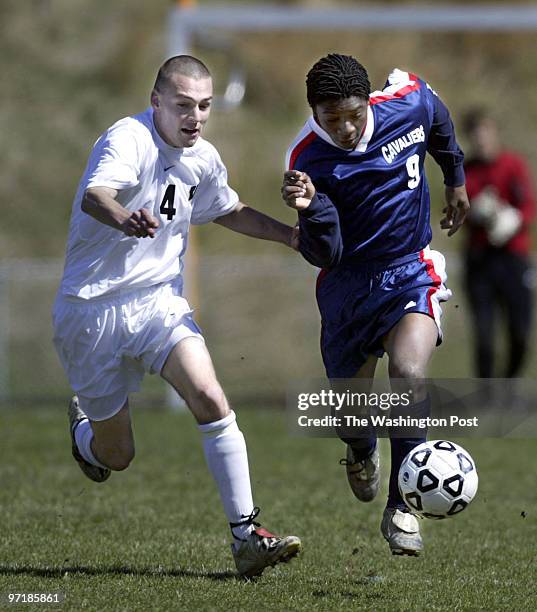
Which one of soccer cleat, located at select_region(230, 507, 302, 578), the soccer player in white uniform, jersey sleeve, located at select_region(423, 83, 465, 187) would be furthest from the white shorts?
jersey sleeve, located at select_region(423, 83, 465, 187)

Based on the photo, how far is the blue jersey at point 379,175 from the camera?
546cm

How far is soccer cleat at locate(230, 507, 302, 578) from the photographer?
489 cm

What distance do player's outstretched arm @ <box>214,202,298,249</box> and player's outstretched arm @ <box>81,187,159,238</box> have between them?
93 cm

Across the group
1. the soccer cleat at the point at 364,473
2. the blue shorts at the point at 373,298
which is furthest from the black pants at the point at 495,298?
the blue shorts at the point at 373,298

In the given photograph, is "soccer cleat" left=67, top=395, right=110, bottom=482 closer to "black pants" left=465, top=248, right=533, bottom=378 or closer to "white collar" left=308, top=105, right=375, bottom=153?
"white collar" left=308, top=105, right=375, bottom=153

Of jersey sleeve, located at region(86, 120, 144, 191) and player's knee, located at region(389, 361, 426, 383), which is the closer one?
jersey sleeve, located at region(86, 120, 144, 191)

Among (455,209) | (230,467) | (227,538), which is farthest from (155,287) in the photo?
(455,209)

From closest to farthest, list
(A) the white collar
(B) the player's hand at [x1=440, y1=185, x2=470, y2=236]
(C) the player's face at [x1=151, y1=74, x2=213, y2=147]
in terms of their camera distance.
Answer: (C) the player's face at [x1=151, y1=74, x2=213, y2=147] < (A) the white collar < (B) the player's hand at [x1=440, y1=185, x2=470, y2=236]

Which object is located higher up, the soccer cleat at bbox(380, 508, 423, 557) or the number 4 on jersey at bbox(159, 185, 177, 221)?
the number 4 on jersey at bbox(159, 185, 177, 221)

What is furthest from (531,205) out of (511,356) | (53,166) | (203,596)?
(53,166)

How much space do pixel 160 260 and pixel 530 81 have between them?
19396 millimetres

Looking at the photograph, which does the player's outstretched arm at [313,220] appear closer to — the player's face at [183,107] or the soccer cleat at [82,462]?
the player's face at [183,107]

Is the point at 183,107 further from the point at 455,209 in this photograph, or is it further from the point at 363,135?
the point at 455,209

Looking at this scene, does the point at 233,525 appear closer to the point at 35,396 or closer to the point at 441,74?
the point at 35,396
